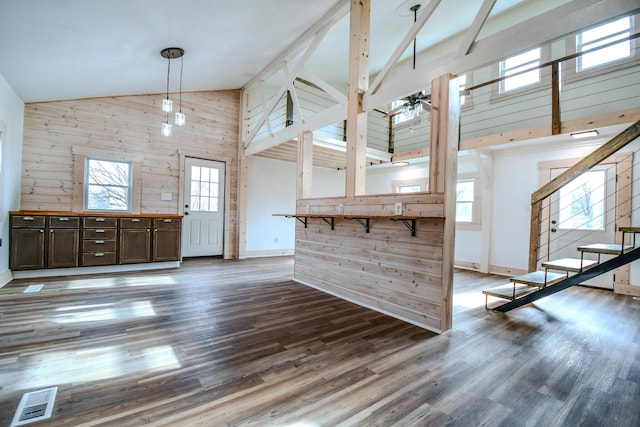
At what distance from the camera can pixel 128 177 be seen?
5.73 metres

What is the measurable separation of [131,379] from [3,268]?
383 centimetres

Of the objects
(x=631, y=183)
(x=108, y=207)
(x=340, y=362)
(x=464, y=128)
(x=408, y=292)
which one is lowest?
(x=340, y=362)

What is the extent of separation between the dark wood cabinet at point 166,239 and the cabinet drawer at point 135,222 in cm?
11

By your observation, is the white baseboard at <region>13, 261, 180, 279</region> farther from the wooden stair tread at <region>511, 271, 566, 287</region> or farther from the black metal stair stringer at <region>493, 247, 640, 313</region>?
the wooden stair tread at <region>511, 271, 566, 287</region>

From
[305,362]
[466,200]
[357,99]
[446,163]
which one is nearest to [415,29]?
[357,99]

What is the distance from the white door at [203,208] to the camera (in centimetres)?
644

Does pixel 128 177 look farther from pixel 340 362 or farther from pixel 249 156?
pixel 340 362

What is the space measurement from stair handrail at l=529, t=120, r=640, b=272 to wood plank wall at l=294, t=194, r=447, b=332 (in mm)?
1950

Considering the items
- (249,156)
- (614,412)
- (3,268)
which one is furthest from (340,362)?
(249,156)

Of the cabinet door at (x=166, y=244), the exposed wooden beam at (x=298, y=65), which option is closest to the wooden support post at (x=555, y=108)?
the exposed wooden beam at (x=298, y=65)

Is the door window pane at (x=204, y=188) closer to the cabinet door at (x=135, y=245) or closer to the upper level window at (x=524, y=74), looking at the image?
the cabinet door at (x=135, y=245)

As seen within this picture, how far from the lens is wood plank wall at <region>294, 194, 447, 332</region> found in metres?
2.91

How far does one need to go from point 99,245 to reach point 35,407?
3887mm

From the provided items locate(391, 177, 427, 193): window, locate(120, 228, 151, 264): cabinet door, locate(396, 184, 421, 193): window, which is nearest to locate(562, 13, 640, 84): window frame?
locate(391, 177, 427, 193): window
